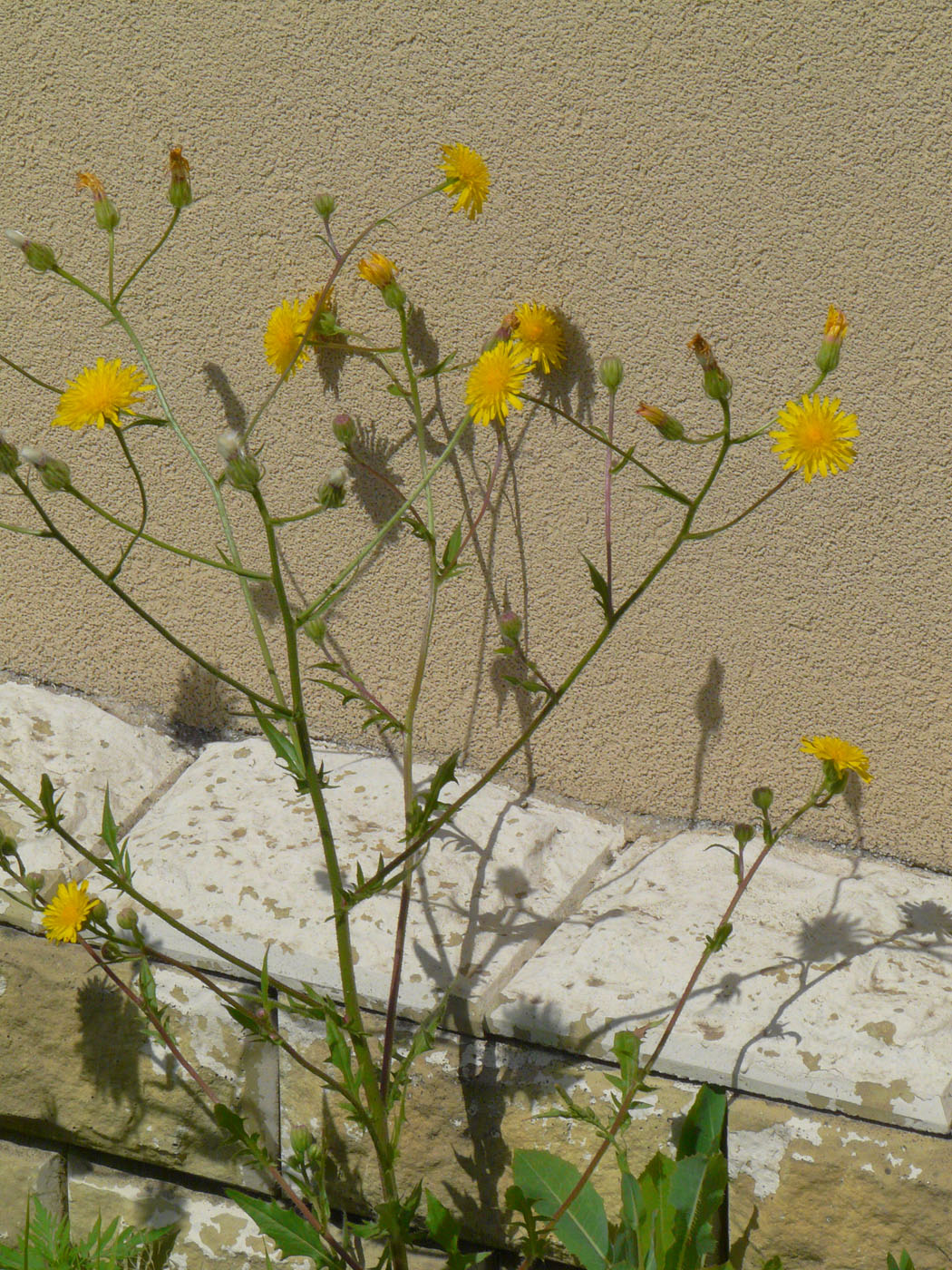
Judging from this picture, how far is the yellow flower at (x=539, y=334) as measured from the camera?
174cm

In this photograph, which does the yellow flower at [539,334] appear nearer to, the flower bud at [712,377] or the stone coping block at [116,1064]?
the flower bud at [712,377]

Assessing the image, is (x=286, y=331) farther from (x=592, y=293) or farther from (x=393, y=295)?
(x=592, y=293)

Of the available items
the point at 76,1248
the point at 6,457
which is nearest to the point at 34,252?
the point at 6,457

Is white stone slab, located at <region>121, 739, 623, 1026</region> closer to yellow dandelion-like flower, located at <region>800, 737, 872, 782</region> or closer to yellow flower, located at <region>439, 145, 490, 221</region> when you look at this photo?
yellow dandelion-like flower, located at <region>800, 737, 872, 782</region>

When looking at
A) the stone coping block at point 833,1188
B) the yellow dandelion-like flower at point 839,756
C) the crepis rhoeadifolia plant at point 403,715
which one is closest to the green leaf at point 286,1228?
the crepis rhoeadifolia plant at point 403,715

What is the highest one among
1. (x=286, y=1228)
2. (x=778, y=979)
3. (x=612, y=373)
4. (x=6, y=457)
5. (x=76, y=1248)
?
(x=612, y=373)

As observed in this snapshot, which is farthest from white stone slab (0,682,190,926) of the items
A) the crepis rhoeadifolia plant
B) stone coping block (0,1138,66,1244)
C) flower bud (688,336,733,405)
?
flower bud (688,336,733,405)

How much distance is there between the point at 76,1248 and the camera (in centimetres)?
176

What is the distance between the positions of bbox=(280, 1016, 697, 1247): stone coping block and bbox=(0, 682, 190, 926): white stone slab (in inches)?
21.0

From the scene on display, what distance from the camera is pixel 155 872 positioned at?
1.85 metres

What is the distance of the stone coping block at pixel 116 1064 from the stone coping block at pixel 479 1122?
4.0 inches

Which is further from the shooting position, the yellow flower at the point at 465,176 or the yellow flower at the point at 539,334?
the yellow flower at the point at 539,334

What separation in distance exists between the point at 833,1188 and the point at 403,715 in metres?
0.96

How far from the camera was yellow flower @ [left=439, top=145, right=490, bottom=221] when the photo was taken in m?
1.53
